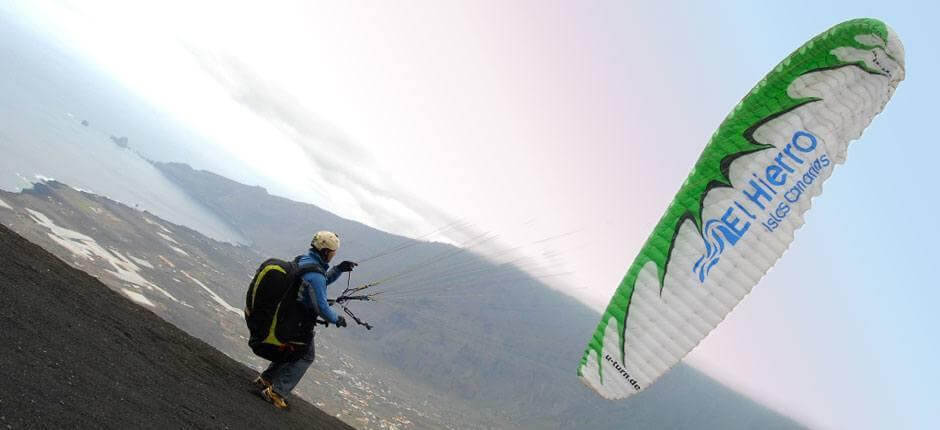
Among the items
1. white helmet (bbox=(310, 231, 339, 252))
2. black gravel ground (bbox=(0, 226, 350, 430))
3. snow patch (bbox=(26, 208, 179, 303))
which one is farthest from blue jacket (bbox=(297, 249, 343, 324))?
snow patch (bbox=(26, 208, 179, 303))

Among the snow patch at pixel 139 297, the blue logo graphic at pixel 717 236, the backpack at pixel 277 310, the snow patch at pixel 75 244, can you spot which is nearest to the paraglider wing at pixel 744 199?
the blue logo graphic at pixel 717 236

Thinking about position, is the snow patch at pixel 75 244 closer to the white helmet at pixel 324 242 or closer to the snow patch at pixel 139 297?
the snow patch at pixel 139 297

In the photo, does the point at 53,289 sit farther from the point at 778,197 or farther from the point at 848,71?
the point at 848,71

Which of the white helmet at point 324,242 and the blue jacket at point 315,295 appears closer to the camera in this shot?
the blue jacket at point 315,295

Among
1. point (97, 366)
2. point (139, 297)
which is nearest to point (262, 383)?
point (97, 366)

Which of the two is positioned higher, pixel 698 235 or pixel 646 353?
pixel 698 235

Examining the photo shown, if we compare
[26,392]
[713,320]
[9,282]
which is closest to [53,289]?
[9,282]

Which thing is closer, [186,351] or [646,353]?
[186,351]
